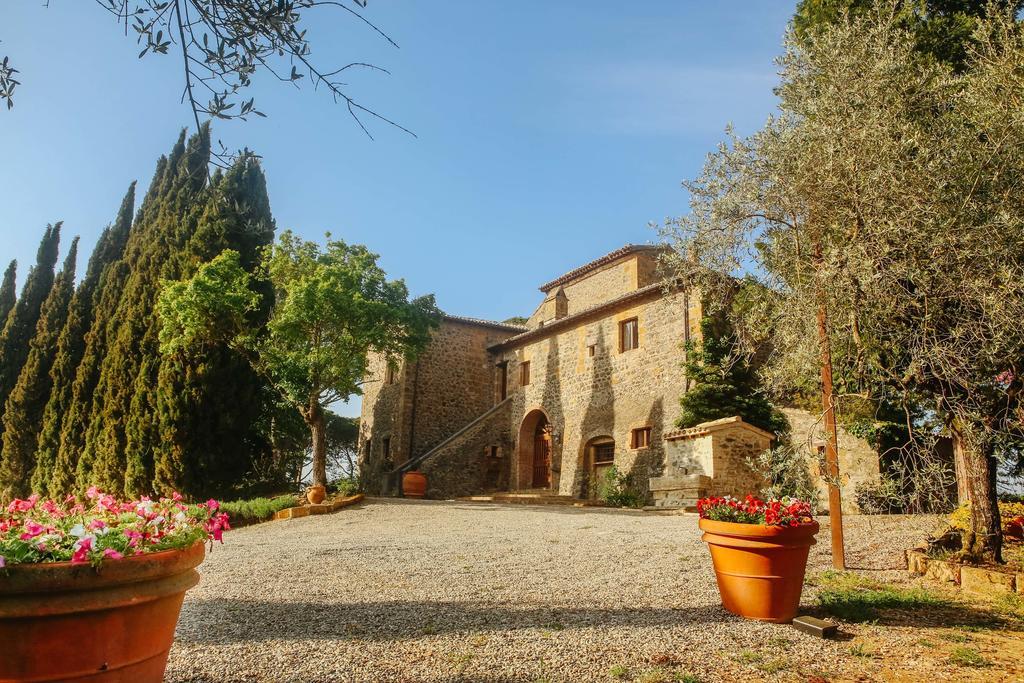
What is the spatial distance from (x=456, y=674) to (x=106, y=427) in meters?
17.9

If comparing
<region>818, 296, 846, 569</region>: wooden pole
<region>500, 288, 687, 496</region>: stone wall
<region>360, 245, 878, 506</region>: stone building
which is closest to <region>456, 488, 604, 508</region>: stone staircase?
<region>360, 245, 878, 506</region>: stone building

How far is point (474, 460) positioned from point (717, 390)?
32.3 feet

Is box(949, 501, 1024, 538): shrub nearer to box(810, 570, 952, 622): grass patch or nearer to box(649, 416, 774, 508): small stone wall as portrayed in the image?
box(810, 570, 952, 622): grass patch

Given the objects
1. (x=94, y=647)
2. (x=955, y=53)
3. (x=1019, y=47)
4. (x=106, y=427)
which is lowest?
(x=94, y=647)

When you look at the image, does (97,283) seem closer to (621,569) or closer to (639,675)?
(621,569)

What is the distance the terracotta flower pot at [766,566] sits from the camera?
5023 millimetres

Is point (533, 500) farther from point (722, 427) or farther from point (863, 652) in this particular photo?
point (863, 652)

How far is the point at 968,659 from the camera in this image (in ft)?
14.2

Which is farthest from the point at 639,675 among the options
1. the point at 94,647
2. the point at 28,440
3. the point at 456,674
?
the point at 28,440

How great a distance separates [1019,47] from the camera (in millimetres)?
7375

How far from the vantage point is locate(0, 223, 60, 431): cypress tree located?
23.9 metres

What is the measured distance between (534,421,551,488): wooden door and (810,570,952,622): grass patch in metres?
16.4

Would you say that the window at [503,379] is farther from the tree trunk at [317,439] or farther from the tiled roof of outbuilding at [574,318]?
the tree trunk at [317,439]

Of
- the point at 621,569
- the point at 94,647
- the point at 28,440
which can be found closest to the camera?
the point at 94,647
